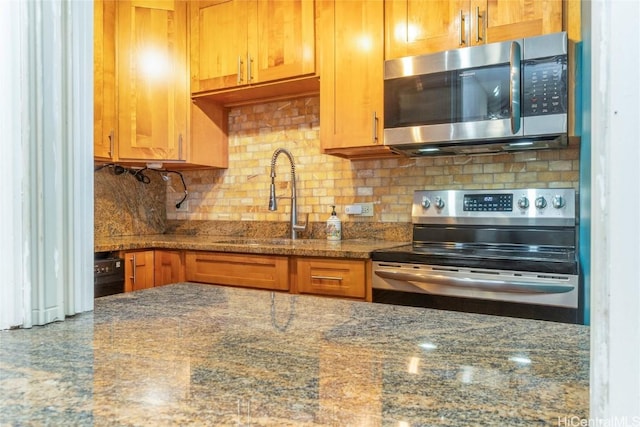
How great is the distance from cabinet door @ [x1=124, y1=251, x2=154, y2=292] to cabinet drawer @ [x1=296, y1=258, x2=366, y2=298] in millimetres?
1070

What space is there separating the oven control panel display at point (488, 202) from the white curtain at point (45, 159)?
2.18m

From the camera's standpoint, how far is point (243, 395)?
51 cm

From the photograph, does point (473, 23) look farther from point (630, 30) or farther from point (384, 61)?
point (630, 30)

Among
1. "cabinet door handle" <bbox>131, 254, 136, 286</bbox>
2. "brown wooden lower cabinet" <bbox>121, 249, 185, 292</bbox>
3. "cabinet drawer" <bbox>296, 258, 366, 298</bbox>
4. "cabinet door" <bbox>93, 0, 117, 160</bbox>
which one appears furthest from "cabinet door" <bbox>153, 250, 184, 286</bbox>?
"cabinet drawer" <bbox>296, 258, 366, 298</bbox>

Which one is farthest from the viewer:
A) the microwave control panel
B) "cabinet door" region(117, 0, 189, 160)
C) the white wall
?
"cabinet door" region(117, 0, 189, 160)

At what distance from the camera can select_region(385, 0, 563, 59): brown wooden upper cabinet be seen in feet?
7.23

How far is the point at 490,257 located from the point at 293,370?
173cm

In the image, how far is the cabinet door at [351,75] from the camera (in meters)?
2.60

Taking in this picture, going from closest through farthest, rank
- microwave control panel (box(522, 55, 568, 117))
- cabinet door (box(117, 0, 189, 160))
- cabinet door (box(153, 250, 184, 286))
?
1. microwave control panel (box(522, 55, 568, 117))
2. cabinet door (box(153, 250, 184, 286))
3. cabinet door (box(117, 0, 189, 160))

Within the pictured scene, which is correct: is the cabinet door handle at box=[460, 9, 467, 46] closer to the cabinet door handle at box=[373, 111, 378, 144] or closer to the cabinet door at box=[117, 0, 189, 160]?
the cabinet door handle at box=[373, 111, 378, 144]

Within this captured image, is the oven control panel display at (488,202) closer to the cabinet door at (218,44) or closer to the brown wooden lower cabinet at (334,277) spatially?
the brown wooden lower cabinet at (334,277)

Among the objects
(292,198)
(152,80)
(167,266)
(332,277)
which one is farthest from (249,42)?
(332,277)

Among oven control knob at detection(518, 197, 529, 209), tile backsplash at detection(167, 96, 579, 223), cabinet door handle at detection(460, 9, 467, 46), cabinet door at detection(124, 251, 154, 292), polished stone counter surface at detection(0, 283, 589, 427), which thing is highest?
cabinet door handle at detection(460, 9, 467, 46)

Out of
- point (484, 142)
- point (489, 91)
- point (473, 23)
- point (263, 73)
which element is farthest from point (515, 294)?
point (263, 73)
